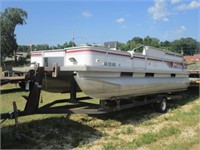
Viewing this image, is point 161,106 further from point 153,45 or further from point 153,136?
point 153,45

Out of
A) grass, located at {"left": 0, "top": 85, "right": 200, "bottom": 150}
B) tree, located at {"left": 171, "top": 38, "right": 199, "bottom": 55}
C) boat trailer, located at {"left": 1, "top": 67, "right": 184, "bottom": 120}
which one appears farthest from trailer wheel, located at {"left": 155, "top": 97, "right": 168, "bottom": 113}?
tree, located at {"left": 171, "top": 38, "right": 199, "bottom": 55}

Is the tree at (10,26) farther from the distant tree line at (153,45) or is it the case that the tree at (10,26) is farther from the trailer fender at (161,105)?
the trailer fender at (161,105)

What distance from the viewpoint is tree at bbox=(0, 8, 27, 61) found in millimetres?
47719

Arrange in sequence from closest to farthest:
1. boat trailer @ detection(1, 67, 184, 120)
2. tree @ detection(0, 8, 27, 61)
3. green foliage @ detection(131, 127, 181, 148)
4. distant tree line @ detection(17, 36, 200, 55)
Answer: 1. green foliage @ detection(131, 127, 181, 148)
2. boat trailer @ detection(1, 67, 184, 120)
3. distant tree line @ detection(17, 36, 200, 55)
4. tree @ detection(0, 8, 27, 61)

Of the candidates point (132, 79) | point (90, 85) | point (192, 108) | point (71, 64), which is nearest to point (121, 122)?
point (132, 79)

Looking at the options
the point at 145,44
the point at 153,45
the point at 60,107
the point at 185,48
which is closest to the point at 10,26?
the point at 185,48

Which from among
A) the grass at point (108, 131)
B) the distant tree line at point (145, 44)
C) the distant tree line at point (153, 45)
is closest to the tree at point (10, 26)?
the distant tree line at point (145, 44)

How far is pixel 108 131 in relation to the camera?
257 inches

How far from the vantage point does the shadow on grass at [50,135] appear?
5379 mm

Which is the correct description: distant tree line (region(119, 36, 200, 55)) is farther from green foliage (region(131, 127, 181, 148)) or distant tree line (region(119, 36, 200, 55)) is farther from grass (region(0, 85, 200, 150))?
green foliage (region(131, 127, 181, 148))

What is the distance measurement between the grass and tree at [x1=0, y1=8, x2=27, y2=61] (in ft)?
137

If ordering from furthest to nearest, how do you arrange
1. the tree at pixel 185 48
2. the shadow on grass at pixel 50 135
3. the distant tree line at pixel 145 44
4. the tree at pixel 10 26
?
the tree at pixel 10 26, the tree at pixel 185 48, the distant tree line at pixel 145 44, the shadow on grass at pixel 50 135

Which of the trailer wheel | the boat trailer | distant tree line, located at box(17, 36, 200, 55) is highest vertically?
distant tree line, located at box(17, 36, 200, 55)

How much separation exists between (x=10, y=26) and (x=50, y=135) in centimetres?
4660
